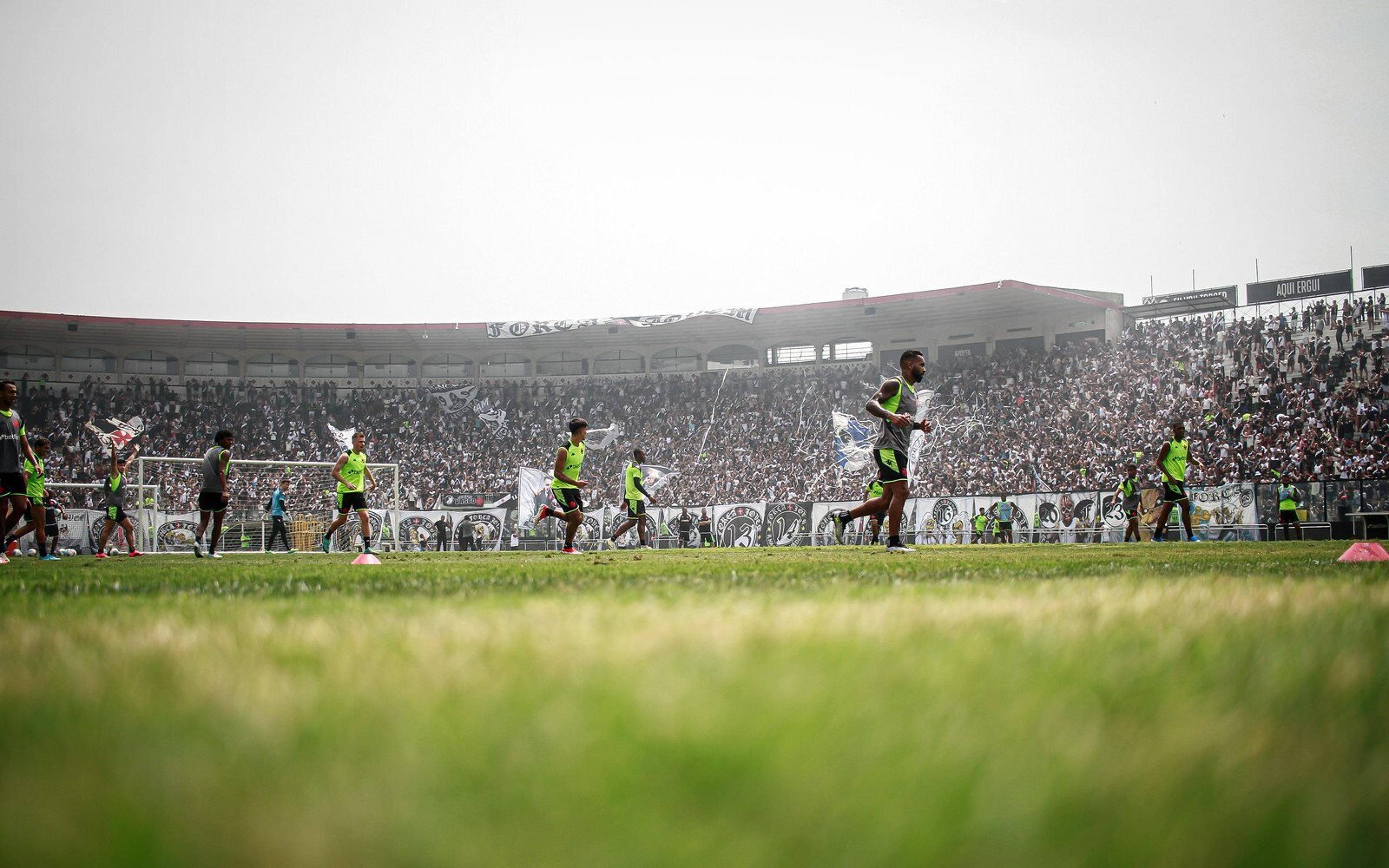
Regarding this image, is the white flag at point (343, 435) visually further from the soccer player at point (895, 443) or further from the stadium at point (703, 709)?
the soccer player at point (895, 443)

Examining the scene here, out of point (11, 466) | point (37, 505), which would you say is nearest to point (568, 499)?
point (11, 466)

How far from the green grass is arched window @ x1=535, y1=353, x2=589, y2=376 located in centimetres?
4333

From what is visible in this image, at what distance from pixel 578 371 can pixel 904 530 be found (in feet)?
71.1

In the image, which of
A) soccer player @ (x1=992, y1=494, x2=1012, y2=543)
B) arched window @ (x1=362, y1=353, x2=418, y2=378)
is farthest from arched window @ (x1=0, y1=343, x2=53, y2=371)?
soccer player @ (x1=992, y1=494, x2=1012, y2=543)

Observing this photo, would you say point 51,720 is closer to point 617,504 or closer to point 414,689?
point 414,689

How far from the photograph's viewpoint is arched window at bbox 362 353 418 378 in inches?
1781

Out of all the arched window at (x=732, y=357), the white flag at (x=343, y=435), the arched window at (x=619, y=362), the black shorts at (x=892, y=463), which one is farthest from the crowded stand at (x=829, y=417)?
the black shorts at (x=892, y=463)

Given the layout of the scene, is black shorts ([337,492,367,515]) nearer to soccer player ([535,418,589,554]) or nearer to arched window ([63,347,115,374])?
soccer player ([535,418,589,554])

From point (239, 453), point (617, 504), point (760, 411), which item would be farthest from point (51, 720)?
point (239, 453)

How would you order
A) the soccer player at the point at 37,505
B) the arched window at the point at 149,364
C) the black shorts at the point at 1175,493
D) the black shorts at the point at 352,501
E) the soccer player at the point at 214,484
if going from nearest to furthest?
the soccer player at the point at 37,505
the soccer player at the point at 214,484
the black shorts at the point at 352,501
the black shorts at the point at 1175,493
the arched window at the point at 149,364

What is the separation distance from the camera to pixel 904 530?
29.8m

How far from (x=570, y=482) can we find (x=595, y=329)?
29.7 m

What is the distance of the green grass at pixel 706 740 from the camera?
0.83 metres

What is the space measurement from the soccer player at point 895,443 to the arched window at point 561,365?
36.1m
